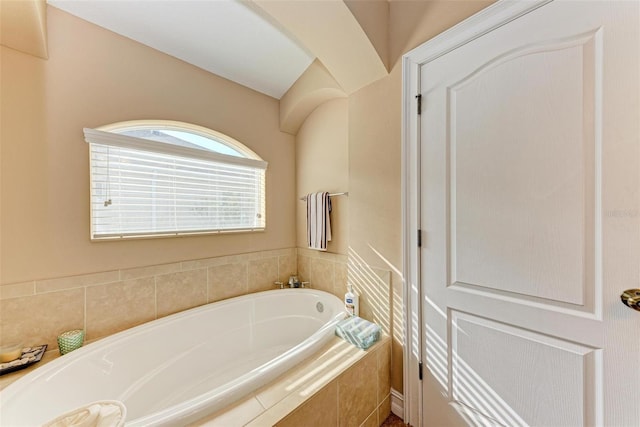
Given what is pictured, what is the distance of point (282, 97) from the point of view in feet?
7.90

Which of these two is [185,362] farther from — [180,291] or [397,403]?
[397,403]

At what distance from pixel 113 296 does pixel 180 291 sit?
1.27ft

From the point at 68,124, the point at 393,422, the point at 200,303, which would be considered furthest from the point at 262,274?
the point at 68,124

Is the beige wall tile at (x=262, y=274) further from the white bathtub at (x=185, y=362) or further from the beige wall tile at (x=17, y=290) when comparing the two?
the beige wall tile at (x=17, y=290)

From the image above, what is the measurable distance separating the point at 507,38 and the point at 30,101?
2.47m

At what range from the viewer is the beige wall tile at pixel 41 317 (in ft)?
4.08

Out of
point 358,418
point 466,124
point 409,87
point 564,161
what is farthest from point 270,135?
point 358,418

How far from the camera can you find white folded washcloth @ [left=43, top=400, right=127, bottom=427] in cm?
68

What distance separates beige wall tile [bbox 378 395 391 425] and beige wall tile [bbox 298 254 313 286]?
121cm

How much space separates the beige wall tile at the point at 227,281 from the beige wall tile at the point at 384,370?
1.30 meters

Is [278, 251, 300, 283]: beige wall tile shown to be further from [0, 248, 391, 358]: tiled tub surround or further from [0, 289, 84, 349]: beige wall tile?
[0, 289, 84, 349]: beige wall tile

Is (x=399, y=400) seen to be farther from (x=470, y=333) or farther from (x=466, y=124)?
(x=466, y=124)

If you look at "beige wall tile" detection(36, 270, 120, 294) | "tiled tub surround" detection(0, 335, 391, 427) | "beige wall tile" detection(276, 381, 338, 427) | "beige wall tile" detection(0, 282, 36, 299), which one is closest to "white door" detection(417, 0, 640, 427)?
"tiled tub surround" detection(0, 335, 391, 427)

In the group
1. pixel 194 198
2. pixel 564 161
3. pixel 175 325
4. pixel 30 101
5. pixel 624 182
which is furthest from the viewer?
pixel 194 198
